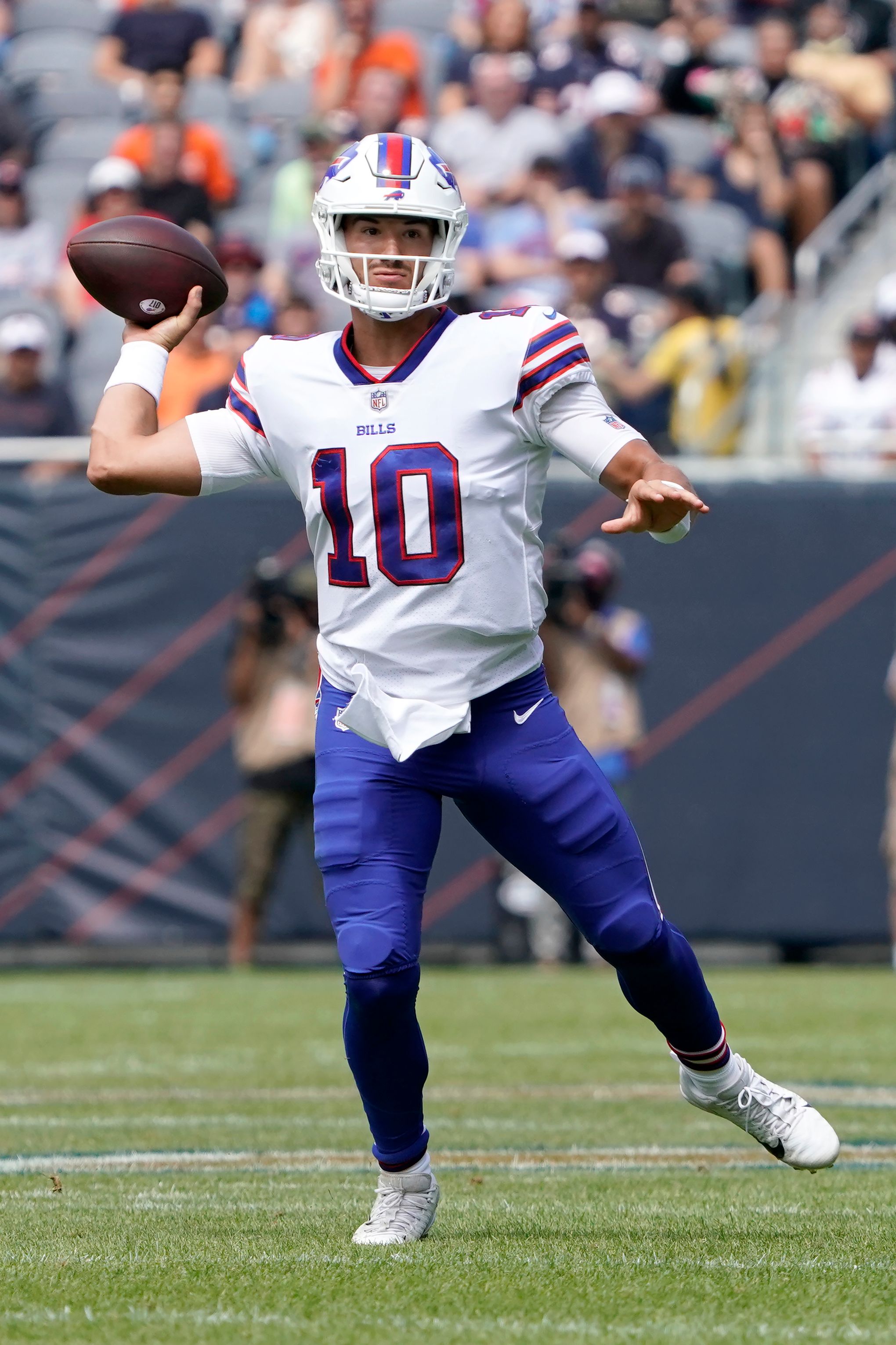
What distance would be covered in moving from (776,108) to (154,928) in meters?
6.00

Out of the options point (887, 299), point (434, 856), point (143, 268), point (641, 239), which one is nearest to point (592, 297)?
point (641, 239)

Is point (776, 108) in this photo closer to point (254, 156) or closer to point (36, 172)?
point (254, 156)

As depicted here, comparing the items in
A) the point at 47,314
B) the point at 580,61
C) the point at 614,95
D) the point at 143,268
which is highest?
the point at 143,268

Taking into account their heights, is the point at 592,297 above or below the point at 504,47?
below

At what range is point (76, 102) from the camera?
1368 centimetres

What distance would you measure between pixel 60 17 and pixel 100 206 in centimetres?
342

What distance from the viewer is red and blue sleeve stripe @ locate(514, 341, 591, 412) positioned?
367cm

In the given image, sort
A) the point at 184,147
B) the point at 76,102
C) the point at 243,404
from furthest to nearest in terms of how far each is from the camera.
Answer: the point at 76,102, the point at 184,147, the point at 243,404

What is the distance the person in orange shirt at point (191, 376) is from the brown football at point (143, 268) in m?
6.69

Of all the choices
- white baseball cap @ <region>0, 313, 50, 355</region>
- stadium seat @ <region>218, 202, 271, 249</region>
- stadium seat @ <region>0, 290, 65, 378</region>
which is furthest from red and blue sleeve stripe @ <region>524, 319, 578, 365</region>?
stadium seat @ <region>218, 202, 271, 249</region>

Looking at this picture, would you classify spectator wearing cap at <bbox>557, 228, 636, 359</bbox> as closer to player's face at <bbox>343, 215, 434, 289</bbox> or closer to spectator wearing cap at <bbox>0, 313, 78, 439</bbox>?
spectator wearing cap at <bbox>0, 313, 78, 439</bbox>

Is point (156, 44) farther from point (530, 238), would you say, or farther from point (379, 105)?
point (530, 238)

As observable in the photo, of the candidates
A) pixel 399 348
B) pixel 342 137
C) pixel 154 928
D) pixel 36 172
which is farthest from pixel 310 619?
pixel 399 348

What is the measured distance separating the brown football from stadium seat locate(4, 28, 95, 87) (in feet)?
34.1
